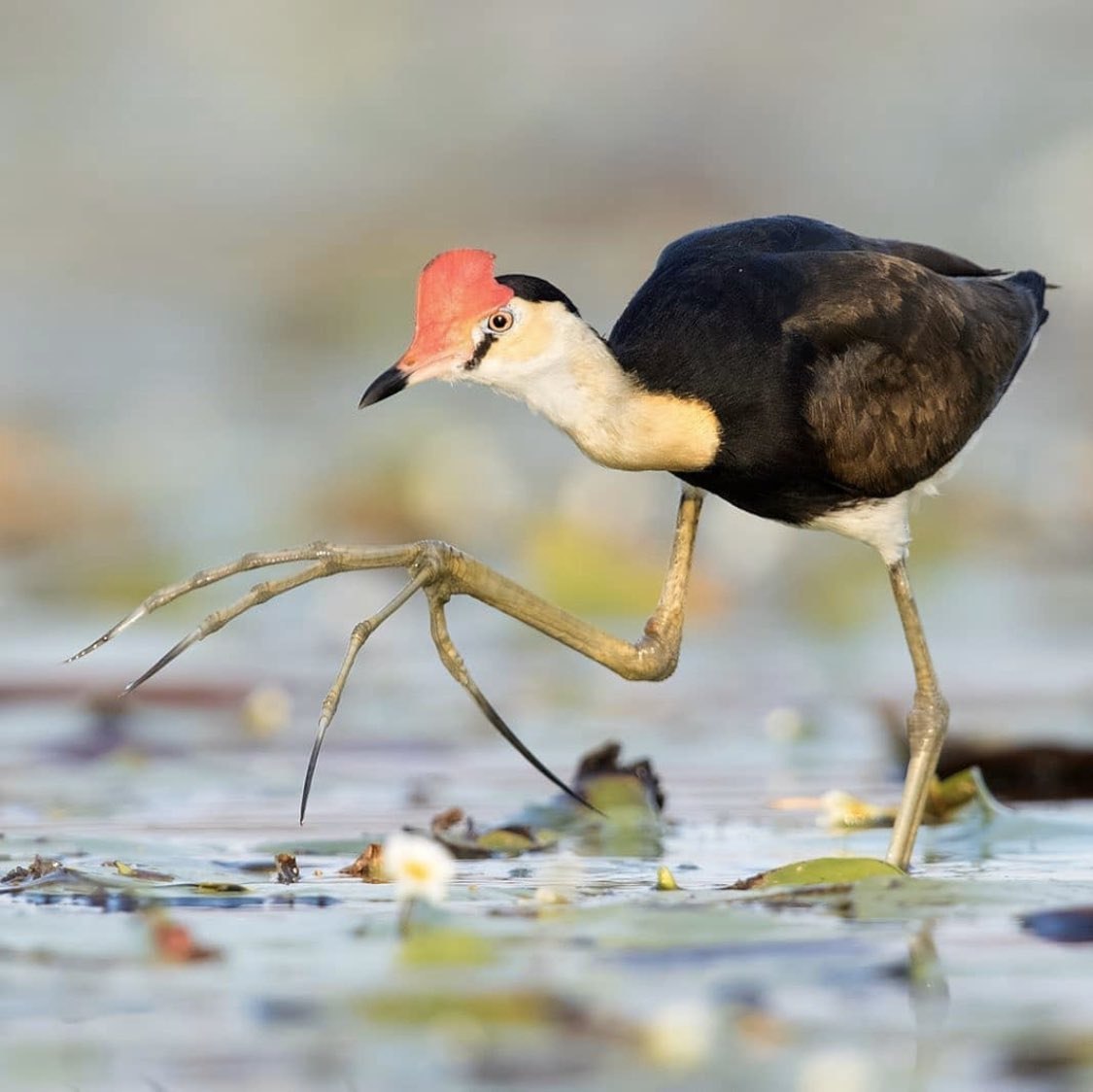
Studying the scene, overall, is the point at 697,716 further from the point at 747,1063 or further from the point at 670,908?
the point at 747,1063

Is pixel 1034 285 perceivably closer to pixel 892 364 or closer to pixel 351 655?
pixel 892 364

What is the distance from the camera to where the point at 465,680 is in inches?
214

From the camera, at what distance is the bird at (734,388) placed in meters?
5.55

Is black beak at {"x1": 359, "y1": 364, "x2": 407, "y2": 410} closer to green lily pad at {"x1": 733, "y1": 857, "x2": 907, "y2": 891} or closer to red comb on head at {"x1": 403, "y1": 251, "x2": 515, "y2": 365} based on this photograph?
red comb on head at {"x1": 403, "y1": 251, "x2": 515, "y2": 365}

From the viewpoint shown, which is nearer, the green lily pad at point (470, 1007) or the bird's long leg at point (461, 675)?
the green lily pad at point (470, 1007)

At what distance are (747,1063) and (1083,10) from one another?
1439 cm

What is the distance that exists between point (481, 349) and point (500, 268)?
8751 mm

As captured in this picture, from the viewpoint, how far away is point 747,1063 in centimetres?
355

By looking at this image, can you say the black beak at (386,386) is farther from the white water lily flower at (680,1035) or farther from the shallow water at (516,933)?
the white water lily flower at (680,1035)

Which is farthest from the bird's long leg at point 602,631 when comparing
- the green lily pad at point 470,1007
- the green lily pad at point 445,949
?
the green lily pad at point 470,1007

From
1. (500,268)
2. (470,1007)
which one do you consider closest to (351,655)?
(470,1007)

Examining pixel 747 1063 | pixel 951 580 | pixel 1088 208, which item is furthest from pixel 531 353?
pixel 1088 208

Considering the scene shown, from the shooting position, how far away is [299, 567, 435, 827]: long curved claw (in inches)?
195

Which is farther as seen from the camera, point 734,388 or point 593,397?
point 734,388
